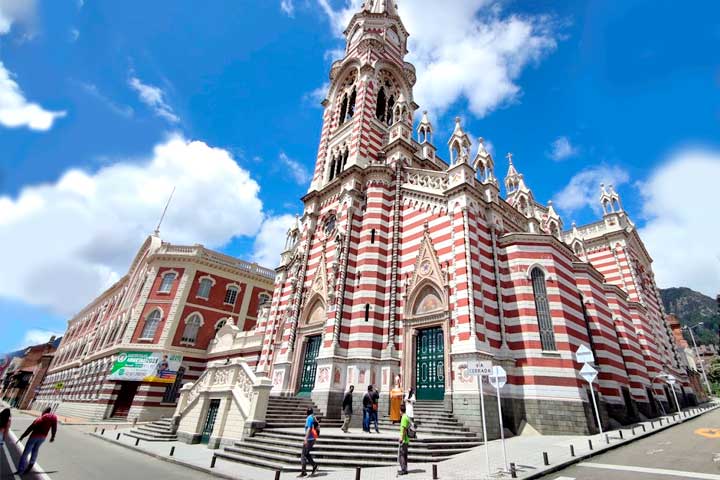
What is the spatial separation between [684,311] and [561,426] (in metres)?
220

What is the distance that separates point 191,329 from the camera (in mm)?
33594

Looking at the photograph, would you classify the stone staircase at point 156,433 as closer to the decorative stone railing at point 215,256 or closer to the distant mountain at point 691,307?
the decorative stone railing at point 215,256

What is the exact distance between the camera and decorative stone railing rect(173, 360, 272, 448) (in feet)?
44.8

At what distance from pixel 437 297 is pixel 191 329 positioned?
2610 cm

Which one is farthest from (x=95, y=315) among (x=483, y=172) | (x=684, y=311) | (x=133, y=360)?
(x=684, y=311)

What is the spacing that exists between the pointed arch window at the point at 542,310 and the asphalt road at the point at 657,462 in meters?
4.73

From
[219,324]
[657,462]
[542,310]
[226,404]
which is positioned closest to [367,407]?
[226,404]

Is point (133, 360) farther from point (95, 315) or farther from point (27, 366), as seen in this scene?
point (27, 366)

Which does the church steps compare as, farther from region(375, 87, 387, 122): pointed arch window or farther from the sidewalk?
region(375, 87, 387, 122): pointed arch window

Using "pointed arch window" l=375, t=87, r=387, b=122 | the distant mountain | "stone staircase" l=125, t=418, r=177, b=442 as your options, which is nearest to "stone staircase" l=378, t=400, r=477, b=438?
"stone staircase" l=125, t=418, r=177, b=442

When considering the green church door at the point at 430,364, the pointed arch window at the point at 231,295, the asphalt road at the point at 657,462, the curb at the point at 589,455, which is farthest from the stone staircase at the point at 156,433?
the pointed arch window at the point at 231,295

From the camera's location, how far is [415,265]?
19109mm

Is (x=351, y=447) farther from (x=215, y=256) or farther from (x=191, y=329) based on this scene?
(x=215, y=256)

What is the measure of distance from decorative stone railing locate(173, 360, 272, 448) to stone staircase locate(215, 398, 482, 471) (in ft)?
2.60
